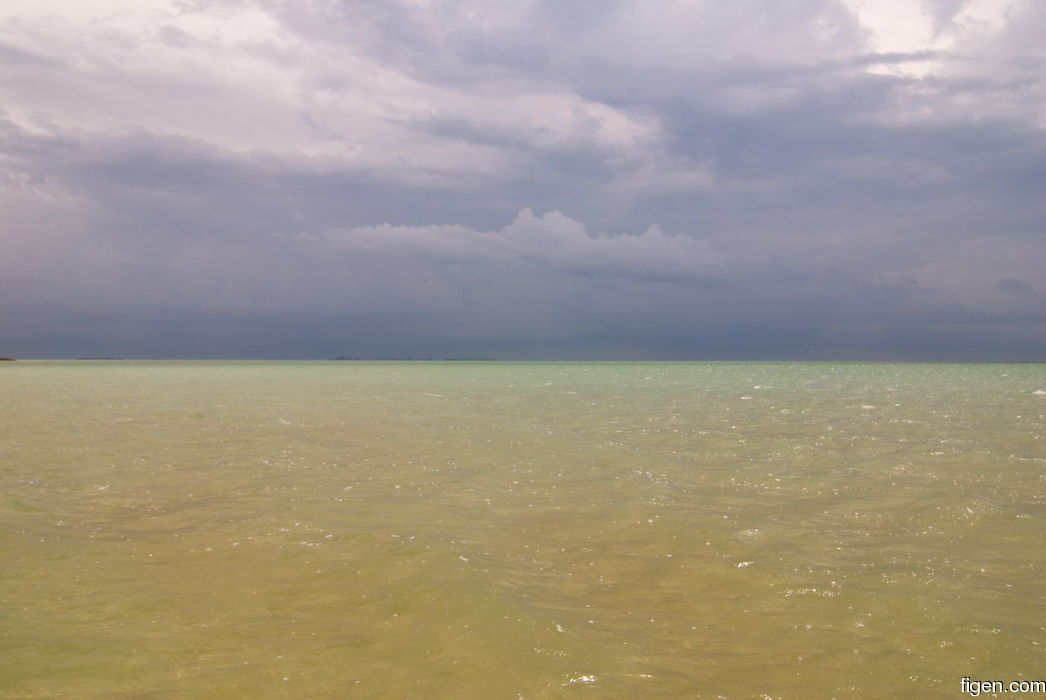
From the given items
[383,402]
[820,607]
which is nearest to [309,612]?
[820,607]

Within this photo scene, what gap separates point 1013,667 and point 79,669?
7.34m

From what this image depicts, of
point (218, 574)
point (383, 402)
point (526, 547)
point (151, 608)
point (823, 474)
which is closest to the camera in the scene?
point (151, 608)

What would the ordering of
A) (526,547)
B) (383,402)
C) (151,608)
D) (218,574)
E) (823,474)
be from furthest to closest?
(383,402), (823,474), (526,547), (218,574), (151,608)

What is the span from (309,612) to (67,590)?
2.73 meters

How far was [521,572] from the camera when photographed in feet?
24.7

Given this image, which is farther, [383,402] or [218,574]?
[383,402]

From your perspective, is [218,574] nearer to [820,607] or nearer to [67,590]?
[67,590]

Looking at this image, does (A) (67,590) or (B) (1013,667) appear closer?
(B) (1013,667)

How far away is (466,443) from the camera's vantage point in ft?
59.3

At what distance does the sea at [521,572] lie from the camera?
5023 millimetres

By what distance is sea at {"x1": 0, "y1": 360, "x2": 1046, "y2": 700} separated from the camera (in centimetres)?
502

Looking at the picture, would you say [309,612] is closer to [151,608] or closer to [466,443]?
[151,608]

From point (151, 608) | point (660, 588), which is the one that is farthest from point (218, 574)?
point (660, 588)

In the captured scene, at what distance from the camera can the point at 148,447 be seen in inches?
679
